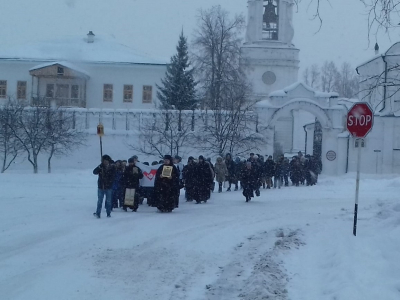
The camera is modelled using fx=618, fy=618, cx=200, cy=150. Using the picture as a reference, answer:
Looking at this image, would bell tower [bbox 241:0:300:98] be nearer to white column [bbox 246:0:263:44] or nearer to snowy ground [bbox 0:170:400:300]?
white column [bbox 246:0:263:44]

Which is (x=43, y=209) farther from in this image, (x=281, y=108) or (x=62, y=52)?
(x=62, y=52)

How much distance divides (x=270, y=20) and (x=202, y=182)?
30.9 meters

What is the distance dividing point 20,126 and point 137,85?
2074 cm


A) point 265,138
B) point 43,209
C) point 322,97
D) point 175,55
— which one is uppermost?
point 175,55

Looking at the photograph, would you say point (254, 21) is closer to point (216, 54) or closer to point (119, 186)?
point (216, 54)

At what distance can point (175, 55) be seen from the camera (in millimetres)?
52312

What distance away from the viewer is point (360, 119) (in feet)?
42.1

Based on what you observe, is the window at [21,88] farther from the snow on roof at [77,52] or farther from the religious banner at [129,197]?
the religious banner at [129,197]

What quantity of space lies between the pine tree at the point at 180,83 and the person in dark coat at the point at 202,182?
91.6 ft

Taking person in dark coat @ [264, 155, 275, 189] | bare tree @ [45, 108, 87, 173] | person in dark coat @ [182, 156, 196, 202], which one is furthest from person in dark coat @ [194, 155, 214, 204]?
bare tree @ [45, 108, 87, 173]

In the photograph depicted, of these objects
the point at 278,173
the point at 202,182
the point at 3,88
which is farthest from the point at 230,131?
the point at 3,88

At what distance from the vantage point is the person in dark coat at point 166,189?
17703 millimetres

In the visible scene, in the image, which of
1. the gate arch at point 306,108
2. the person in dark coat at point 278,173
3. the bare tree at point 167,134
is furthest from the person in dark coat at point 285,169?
the bare tree at point 167,134

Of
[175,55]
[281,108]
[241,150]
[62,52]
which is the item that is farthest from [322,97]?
[62,52]
